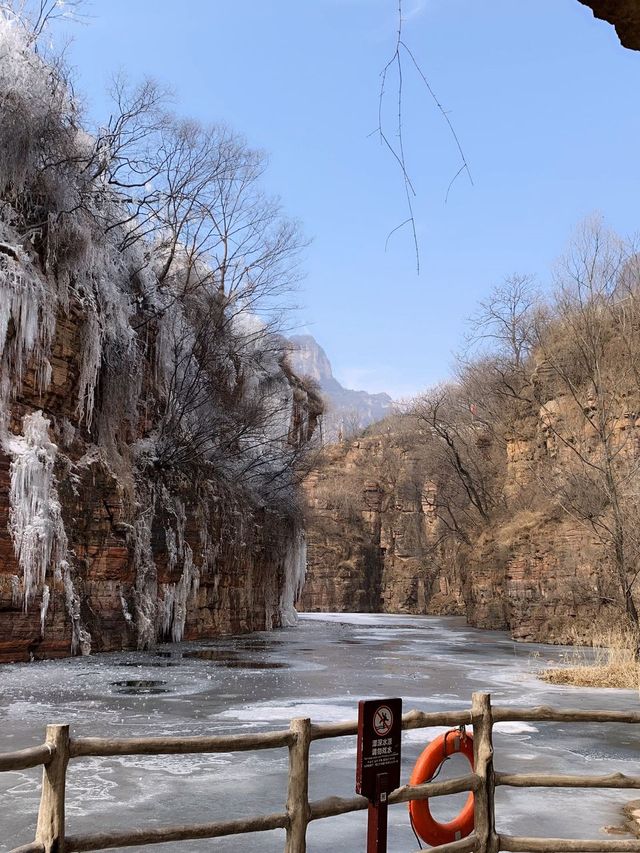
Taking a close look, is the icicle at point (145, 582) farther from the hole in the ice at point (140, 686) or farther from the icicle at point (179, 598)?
the hole in the ice at point (140, 686)

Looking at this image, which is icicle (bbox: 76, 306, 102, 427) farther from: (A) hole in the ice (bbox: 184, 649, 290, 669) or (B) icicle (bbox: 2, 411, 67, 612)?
(A) hole in the ice (bbox: 184, 649, 290, 669)

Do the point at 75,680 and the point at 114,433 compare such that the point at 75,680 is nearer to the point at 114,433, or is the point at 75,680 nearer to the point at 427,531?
the point at 114,433

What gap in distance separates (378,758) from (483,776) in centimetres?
97

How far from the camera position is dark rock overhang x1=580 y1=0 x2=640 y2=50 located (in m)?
3.26

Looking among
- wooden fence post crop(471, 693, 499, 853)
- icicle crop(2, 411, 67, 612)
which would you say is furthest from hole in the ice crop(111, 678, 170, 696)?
wooden fence post crop(471, 693, 499, 853)

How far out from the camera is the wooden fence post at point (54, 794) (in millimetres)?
4031

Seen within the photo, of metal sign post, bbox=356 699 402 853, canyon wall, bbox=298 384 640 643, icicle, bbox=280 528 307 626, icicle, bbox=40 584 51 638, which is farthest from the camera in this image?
icicle, bbox=280 528 307 626

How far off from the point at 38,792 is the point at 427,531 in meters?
58.5

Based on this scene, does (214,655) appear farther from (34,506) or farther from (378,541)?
(378,541)

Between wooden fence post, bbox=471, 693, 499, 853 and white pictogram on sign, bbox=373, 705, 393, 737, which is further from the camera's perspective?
wooden fence post, bbox=471, 693, 499, 853

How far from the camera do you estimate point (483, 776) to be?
5.16 m

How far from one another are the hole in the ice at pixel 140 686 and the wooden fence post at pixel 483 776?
29.0ft

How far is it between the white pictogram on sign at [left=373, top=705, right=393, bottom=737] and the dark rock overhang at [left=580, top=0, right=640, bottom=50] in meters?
3.31

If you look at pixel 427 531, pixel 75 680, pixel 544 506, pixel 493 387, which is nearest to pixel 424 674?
pixel 75 680
